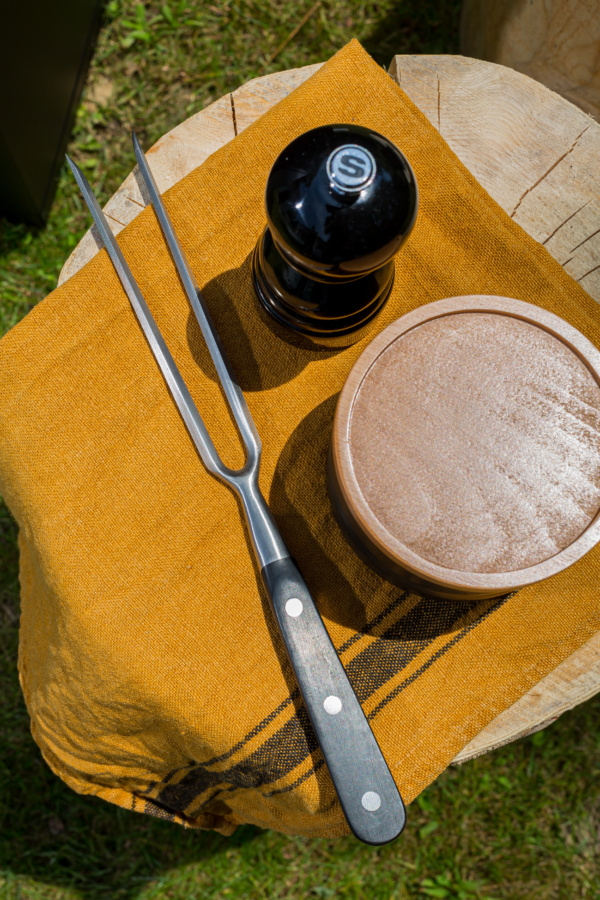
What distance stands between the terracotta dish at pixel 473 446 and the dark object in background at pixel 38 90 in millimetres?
1215

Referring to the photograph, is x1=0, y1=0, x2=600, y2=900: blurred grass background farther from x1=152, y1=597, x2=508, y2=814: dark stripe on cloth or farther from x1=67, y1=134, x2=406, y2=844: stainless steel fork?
x1=67, y1=134, x2=406, y2=844: stainless steel fork

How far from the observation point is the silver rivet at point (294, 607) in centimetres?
86

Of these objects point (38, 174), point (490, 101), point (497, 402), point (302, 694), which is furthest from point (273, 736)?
point (38, 174)

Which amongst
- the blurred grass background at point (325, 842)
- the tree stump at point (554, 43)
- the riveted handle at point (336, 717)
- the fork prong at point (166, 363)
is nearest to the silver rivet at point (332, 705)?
the riveted handle at point (336, 717)

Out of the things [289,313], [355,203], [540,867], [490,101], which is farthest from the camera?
[540,867]

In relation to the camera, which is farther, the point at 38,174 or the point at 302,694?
the point at 38,174

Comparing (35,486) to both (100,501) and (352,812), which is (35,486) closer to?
(100,501)

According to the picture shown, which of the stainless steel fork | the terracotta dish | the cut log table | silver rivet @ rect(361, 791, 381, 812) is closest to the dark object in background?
the cut log table

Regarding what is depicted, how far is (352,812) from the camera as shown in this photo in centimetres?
81

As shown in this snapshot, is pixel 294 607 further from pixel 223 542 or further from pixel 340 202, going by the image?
pixel 340 202

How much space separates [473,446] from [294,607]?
0.31 metres

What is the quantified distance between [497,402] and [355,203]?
30 centimetres

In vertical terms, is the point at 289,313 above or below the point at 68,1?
below

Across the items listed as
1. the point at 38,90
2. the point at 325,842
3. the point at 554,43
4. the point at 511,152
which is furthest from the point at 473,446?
the point at 38,90
